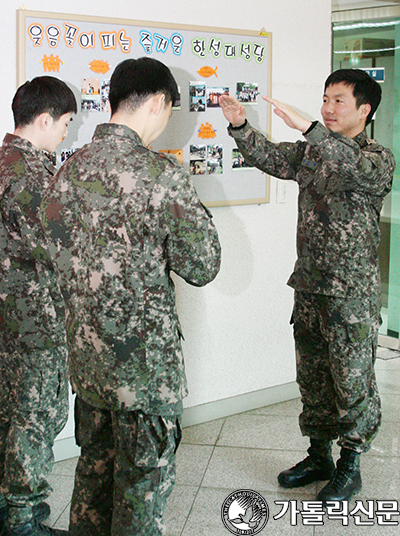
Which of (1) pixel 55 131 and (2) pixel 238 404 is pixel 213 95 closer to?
(1) pixel 55 131

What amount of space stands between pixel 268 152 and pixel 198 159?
580 millimetres

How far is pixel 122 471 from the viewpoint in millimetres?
1522

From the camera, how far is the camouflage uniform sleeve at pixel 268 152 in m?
2.36

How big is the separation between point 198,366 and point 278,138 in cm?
132

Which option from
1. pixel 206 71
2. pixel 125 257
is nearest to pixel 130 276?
pixel 125 257

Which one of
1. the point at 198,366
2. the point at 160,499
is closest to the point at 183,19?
the point at 198,366

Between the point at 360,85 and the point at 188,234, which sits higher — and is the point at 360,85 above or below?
above

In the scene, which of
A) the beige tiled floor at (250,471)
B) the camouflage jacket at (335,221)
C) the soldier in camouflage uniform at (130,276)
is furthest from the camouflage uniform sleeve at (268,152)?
the beige tiled floor at (250,471)

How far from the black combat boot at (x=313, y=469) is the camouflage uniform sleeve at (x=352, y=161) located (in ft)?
3.61

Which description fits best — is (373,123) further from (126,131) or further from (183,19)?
(126,131)

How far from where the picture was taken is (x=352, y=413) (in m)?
2.27

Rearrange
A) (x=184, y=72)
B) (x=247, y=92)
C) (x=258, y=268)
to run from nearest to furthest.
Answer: (x=184, y=72) < (x=247, y=92) < (x=258, y=268)

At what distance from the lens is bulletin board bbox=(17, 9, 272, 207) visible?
2.43 metres

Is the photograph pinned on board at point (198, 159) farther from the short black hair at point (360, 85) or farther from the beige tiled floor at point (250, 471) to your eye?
the beige tiled floor at point (250, 471)
